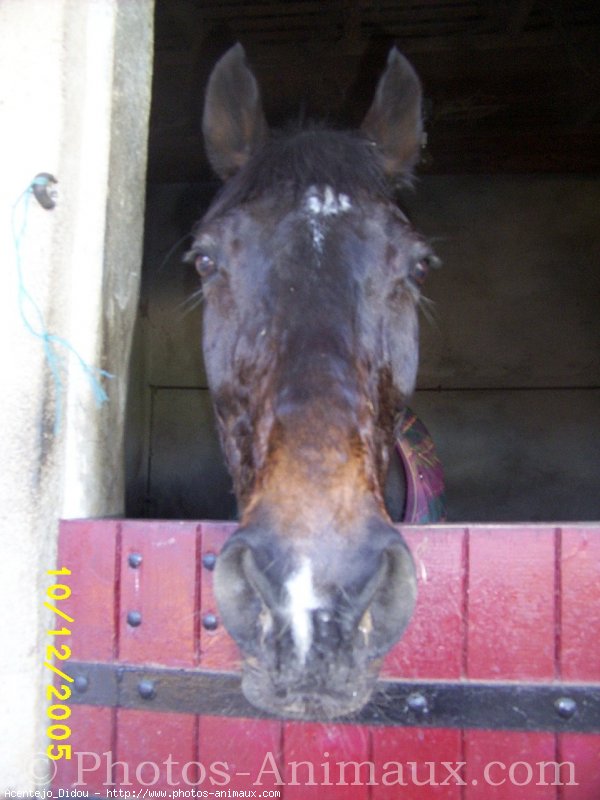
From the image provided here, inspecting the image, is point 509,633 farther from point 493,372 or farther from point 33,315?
point 493,372

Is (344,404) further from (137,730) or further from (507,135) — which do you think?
(507,135)

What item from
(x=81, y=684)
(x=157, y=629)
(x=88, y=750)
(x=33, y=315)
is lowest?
(x=88, y=750)

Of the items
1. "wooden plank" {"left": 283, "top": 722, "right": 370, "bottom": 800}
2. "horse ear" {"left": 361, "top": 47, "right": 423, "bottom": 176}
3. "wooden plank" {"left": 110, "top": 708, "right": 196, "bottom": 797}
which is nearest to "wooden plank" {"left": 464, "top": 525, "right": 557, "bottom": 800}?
"wooden plank" {"left": 283, "top": 722, "right": 370, "bottom": 800}

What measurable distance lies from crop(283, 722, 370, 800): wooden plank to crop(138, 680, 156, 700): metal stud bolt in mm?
318

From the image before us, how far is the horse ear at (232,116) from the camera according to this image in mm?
2018

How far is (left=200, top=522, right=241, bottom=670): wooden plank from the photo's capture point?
4.79ft

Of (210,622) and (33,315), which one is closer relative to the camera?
(210,622)

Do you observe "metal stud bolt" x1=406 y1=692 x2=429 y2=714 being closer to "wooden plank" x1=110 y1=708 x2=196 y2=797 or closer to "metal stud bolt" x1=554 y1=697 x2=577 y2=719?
"metal stud bolt" x1=554 y1=697 x2=577 y2=719

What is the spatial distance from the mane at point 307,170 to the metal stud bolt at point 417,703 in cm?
120

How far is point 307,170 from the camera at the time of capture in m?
1.65

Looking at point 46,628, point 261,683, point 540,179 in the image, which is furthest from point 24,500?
point 540,179

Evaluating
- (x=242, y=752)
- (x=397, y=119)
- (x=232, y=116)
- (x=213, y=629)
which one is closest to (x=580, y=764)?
(x=242, y=752)

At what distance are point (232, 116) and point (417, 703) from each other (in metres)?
1.81
